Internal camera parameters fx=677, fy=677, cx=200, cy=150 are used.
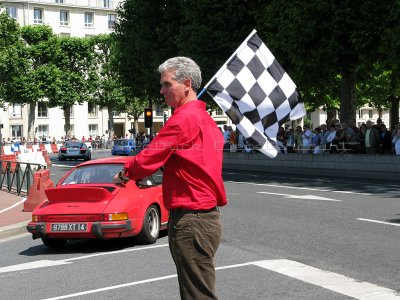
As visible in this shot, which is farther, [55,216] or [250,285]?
[55,216]

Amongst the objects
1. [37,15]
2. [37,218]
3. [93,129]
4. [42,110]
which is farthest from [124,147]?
[37,218]

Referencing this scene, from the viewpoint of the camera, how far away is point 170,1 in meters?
35.3

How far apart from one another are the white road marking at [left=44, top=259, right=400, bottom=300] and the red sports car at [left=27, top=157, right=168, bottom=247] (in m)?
2.05

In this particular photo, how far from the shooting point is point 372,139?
2444cm

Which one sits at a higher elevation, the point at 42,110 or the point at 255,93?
the point at 42,110

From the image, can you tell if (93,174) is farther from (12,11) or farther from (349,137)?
(12,11)

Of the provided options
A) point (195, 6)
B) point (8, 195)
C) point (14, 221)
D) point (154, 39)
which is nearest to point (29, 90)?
point (154, 39)

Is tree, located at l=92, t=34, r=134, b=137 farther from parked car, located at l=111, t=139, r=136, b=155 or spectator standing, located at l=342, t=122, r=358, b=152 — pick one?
spectator standing, located at l=342, t=122, r=358, b=152

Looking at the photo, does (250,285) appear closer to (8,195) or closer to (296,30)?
(8,195)

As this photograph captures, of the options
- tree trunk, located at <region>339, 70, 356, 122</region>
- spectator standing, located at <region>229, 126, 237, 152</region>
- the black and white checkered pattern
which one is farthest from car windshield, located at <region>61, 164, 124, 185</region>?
spectator standing, located at <region>229, 126, 237, 152</region>

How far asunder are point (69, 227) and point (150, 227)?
1257 millimetres

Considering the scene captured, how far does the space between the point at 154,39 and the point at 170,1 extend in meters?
2.34

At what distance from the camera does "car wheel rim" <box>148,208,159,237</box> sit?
9.87 metres

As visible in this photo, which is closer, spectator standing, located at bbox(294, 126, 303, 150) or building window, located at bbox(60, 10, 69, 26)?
spectator standing, located at bbox(294, 126, 303, 150)
